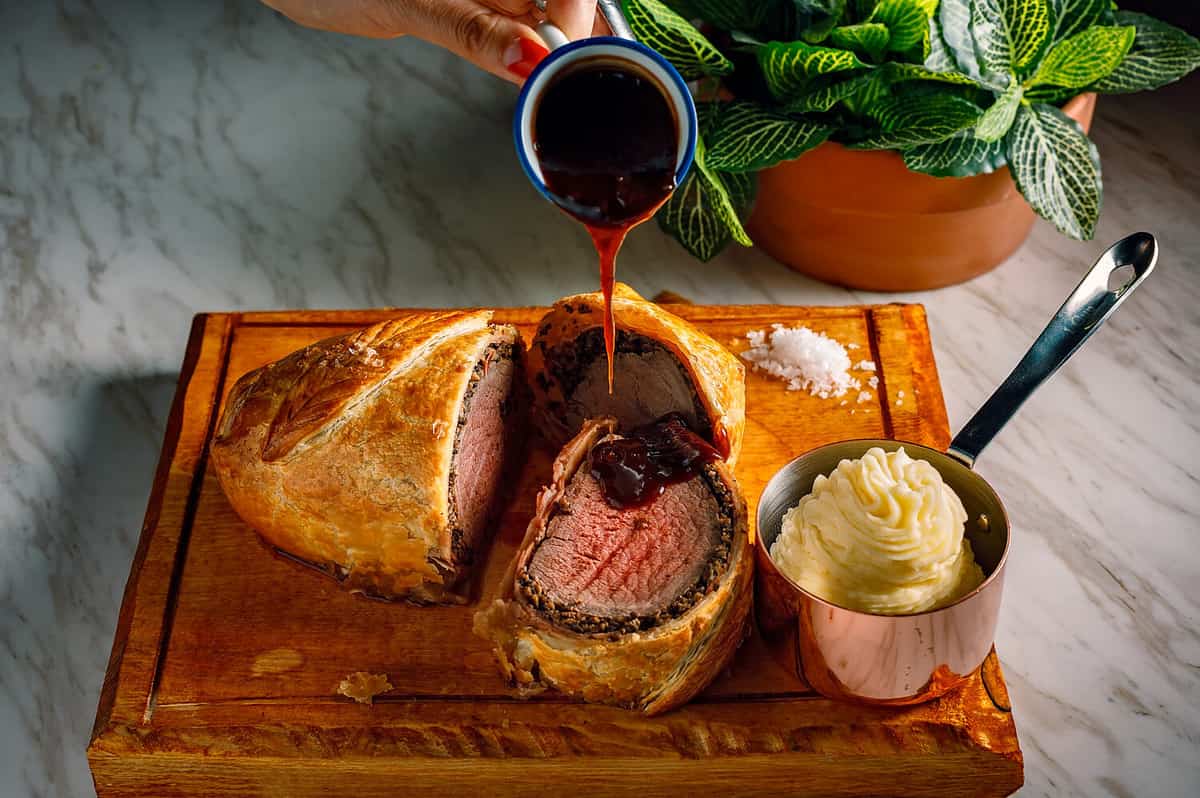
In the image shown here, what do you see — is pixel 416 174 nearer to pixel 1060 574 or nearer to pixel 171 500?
pixel 171 500

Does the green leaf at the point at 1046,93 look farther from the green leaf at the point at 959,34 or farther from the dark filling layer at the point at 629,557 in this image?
the dark filling layer at the point at 629,557

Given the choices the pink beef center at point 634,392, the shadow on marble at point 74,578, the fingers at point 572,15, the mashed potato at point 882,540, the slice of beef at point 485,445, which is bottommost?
the shadow on marble at point 74,578

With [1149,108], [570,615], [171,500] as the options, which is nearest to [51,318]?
[171,500]

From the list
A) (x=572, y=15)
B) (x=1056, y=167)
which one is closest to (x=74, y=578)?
(x=572, y=15)

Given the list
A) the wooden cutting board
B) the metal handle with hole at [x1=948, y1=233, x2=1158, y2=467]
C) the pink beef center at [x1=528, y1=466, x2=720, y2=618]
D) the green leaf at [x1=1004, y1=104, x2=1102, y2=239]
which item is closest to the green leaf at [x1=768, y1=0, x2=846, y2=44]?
the green leaf at [x1=1004, y1=104, x2=1102, y2=239]

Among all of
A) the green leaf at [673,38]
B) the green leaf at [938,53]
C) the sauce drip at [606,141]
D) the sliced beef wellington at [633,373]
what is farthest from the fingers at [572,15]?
the green leaf at [938,53]

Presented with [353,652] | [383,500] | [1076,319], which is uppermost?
[1076,319]

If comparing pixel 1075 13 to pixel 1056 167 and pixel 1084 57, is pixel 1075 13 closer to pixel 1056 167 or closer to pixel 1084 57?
pixel 1084 57
